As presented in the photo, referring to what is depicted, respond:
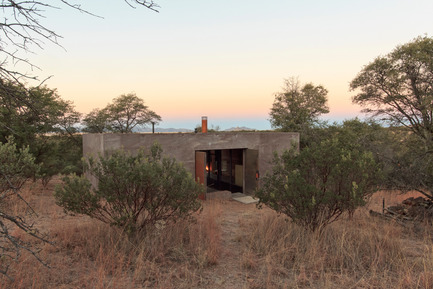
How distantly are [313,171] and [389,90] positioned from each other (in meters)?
17.0

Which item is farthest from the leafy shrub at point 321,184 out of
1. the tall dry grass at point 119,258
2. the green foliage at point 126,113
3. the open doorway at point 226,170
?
the green foliage at point 126,113

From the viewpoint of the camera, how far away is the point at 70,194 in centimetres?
525

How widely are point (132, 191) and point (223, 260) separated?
2.30m

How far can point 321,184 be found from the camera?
5.73 meters

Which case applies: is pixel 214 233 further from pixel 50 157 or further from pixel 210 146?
pixel 50 157

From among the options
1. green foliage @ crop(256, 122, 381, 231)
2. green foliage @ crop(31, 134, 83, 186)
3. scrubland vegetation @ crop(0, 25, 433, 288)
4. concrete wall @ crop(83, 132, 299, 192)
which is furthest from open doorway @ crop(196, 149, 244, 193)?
green foliage @ crop(256, 122, 381, 231)

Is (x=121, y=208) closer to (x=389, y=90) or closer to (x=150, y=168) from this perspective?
(x=150, y=168)

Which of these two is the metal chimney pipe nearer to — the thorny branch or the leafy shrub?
the leafy shrub

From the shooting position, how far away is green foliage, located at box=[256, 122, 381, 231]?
558cm

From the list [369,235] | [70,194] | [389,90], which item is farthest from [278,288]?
[389,90]

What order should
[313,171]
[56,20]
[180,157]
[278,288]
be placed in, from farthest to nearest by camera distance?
[180,157], [313,171], [278,288], [56,20]

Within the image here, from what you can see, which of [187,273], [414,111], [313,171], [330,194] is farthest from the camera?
[414,111]

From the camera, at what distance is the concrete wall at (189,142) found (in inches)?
409

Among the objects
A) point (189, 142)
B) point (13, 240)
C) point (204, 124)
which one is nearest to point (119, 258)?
point (13, 240)
